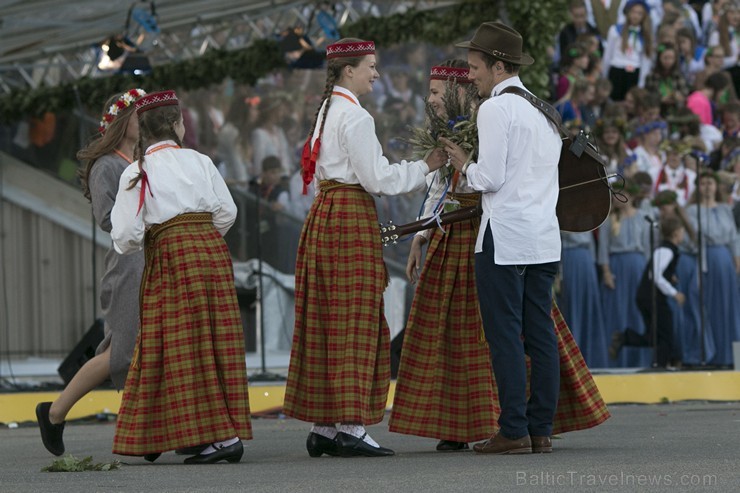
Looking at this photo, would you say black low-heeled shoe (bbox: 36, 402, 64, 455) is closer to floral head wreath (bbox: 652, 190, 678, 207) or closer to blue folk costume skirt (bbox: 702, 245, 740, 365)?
floral head wreath (bbox: 652, 190, 678, 207)

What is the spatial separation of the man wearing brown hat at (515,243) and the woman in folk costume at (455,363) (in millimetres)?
260

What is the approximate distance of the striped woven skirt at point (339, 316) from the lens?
659cm

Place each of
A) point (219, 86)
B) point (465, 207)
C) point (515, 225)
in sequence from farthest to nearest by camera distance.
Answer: point (219, 86) < point (465, 207) < point (515, 225)

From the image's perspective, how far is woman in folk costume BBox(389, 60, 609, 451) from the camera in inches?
266

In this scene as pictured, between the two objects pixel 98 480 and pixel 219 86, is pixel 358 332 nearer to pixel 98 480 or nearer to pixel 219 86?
pixel 98 480

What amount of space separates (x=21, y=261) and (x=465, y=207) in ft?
31.4

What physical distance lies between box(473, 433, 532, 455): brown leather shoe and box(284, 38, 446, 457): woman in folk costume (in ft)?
1.51

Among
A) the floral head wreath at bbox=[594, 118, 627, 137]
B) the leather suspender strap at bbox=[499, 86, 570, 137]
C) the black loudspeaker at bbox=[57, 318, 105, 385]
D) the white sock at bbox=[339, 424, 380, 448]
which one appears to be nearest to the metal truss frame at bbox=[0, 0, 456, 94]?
the floral head wreath at bbox=[594, 118, 627, 137]

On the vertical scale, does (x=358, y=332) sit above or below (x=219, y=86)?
below

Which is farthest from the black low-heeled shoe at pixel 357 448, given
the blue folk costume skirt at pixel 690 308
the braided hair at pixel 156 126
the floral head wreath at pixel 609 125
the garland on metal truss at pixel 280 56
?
the floral head wreath at pixel 609 125

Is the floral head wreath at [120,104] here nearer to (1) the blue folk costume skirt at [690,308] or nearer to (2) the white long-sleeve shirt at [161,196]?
(2) the white long-sleeve shirt at [161,196]

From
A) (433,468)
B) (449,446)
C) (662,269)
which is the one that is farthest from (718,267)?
(433,468)

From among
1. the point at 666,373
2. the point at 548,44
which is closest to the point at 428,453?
the point at 666,373

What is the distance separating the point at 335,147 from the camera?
6.63m
